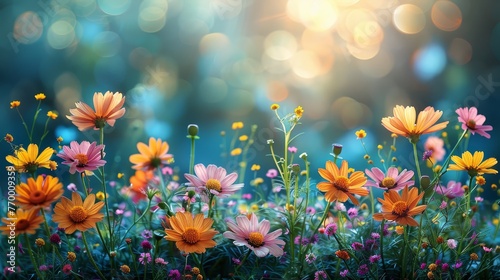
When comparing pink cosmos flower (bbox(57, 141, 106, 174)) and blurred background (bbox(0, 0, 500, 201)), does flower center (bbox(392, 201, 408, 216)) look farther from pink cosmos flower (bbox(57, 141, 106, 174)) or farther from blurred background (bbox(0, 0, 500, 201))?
blurred background (bbox(0, 0, 500, 201))

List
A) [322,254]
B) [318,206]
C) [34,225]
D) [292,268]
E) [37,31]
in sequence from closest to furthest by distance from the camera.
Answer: [34,225] → [292,268] → [322,254] → [318,206] → [37,31]

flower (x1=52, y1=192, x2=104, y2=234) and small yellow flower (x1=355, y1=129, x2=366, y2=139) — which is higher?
small yellow flower (x1=355, y1=129, x2=366, y2=139)

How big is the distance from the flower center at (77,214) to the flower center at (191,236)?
0.15 metres

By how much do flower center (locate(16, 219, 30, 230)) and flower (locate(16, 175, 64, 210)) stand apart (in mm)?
50

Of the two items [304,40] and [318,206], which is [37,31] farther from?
[318,206]

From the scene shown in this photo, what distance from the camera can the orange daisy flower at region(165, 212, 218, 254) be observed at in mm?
817

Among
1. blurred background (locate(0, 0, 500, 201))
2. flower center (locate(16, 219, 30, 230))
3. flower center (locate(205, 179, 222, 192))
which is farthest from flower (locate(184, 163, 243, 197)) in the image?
A: blurred background (locate(0, 0, 500, 201))

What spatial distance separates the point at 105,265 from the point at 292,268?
350 millimetres

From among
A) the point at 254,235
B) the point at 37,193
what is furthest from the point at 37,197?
the point at 254,235

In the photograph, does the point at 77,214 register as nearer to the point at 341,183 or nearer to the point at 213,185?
the point at 213,185

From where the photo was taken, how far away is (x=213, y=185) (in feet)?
2.99

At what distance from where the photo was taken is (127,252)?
1129 millimetres

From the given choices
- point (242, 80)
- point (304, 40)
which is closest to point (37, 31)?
point (242, 80)

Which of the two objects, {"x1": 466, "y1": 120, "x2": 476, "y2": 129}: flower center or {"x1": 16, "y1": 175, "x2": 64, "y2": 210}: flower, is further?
{"x1": 466, "y1": 120, "x2": 476, "y2": 129}: flower center
